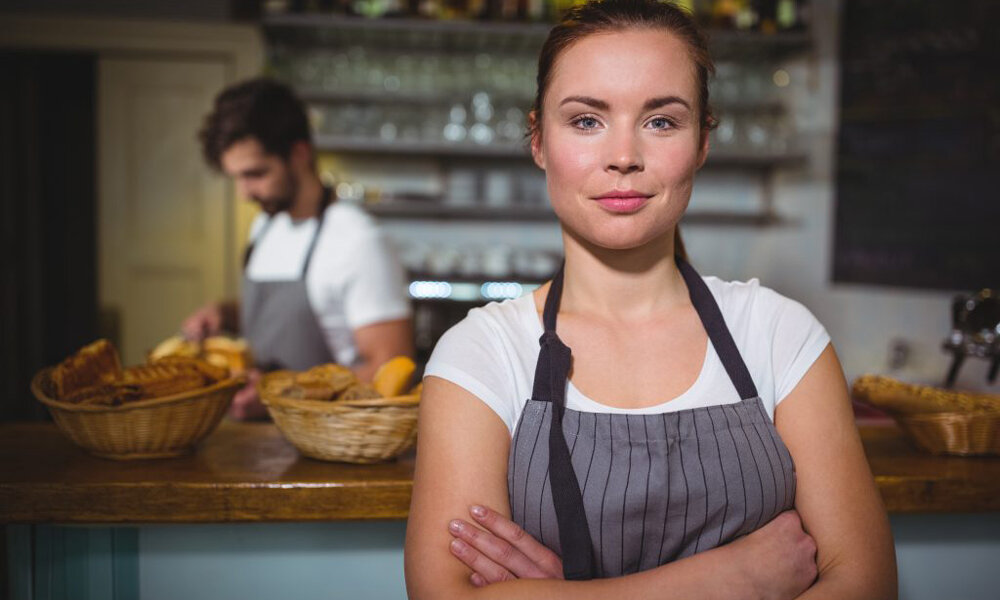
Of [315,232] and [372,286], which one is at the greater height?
[315,232]

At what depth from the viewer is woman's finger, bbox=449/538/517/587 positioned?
1.03m

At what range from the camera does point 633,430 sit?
109cm

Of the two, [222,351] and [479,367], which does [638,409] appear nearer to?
[479,367]

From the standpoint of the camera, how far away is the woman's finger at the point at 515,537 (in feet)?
3.45

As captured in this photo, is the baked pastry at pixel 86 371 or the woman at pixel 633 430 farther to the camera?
the baked pastry at pixel 86 371

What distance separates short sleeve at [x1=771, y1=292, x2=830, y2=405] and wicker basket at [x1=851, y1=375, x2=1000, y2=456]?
19.5 inches

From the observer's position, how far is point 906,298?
135 inches

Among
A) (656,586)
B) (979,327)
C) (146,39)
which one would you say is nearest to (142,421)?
(656,586)

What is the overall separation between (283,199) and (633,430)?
5.36 feet

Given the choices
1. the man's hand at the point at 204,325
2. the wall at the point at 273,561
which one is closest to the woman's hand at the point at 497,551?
the wall at the point at 273,561

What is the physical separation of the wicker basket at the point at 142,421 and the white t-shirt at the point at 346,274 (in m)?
0.89

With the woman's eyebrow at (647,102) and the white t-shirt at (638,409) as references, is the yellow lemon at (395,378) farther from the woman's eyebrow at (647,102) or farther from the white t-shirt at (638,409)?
the woman's eyebrow at (647,102)

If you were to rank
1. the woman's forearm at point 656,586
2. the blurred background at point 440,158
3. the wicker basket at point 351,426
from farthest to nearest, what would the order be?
the blurred background at point 440,158
the wicker basket at point 351,426
the woman's forearm at point 656,586

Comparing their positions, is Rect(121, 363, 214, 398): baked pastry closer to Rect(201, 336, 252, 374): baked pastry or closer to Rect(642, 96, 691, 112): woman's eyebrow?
Rect(201, 336, 252, 374): baked pastry
